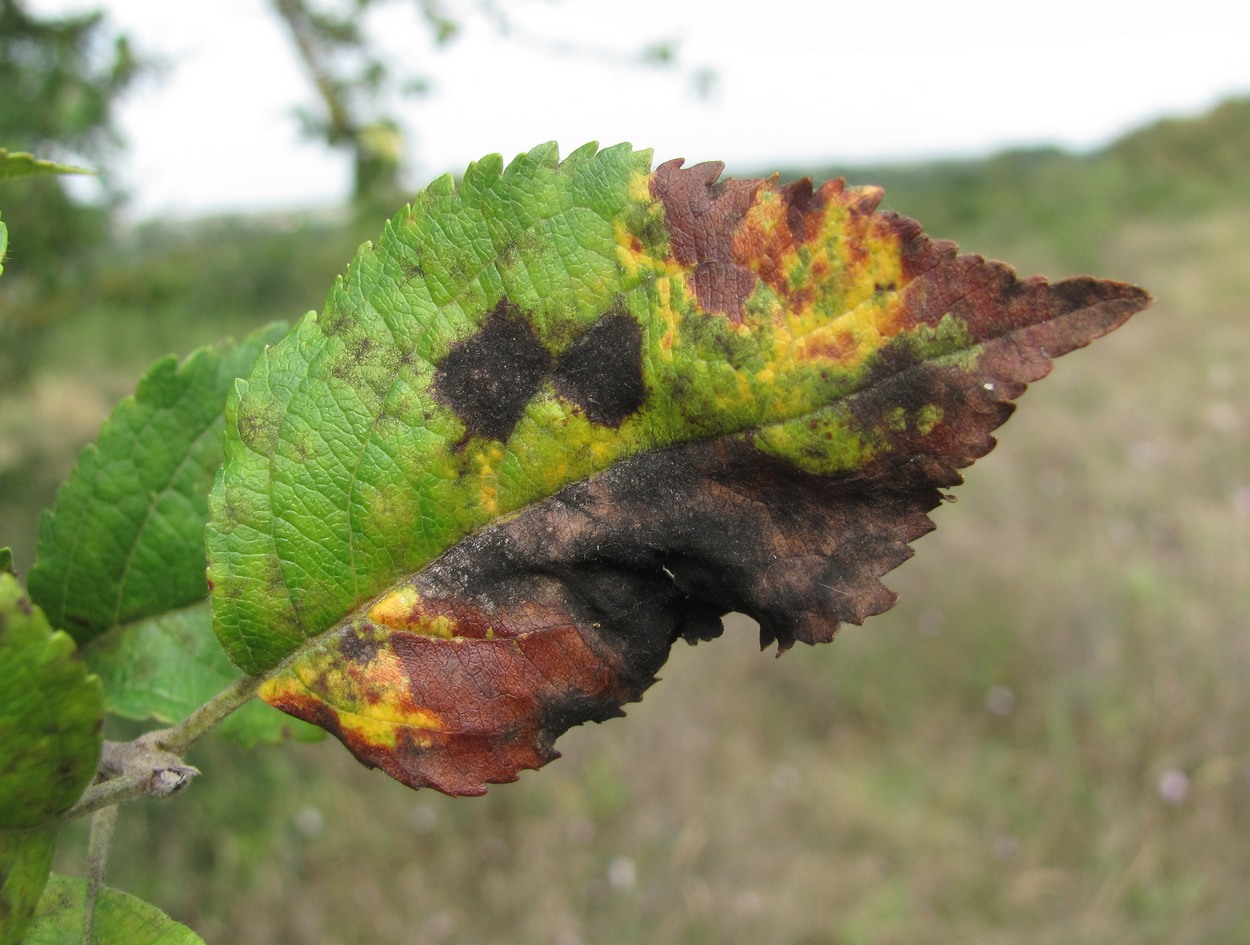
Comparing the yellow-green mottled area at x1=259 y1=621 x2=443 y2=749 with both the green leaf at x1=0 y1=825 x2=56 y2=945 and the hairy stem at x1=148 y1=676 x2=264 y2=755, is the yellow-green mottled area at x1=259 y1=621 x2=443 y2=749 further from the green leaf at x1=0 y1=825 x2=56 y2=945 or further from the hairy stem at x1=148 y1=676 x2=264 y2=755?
the green leaf at x1=0 y1=825 x2=56 y2=945

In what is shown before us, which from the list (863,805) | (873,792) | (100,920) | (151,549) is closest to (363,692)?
(100,920)

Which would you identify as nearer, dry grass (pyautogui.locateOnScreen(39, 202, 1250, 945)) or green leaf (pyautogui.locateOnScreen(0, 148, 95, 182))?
green leaf (pyautogui.locateOnScreen(0, 148, 95, 182))

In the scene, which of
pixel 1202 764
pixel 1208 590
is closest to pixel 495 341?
pixel 1202 764

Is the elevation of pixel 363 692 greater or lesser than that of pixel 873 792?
greater

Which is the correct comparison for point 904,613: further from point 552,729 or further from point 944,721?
point 552,729

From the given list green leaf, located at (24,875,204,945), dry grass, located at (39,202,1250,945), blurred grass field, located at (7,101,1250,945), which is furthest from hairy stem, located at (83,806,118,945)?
dry grass, located at (39,202,1250,945)

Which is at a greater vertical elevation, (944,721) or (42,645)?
(42,645)

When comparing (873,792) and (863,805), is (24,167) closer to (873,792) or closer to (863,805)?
(863,805)

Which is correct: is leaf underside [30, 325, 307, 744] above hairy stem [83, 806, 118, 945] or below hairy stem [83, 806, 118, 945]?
above
